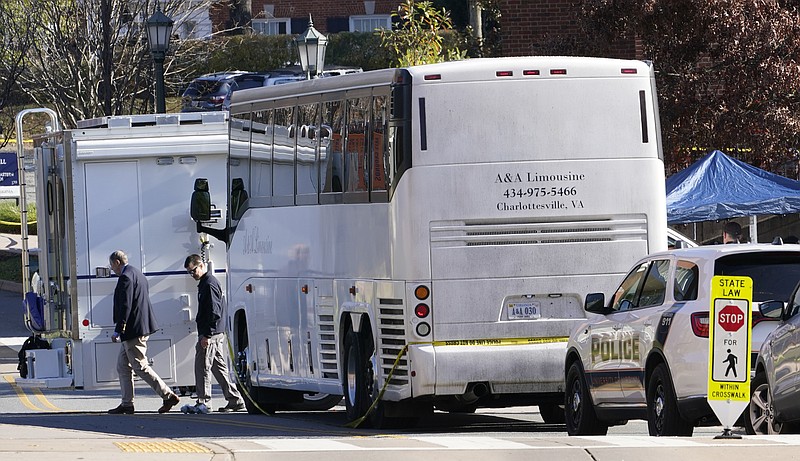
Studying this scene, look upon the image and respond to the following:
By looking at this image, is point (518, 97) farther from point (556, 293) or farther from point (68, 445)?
point (68, 445)

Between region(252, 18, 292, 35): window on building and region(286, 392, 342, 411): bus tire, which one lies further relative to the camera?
region(252, 18, 292, 35): window on building

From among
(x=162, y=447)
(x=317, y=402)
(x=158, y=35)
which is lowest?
(x=317, y=402)

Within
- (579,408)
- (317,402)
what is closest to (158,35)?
(317,402)

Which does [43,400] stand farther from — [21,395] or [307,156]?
[307,156]

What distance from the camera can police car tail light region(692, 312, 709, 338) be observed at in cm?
1120

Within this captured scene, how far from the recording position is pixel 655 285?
1227cm

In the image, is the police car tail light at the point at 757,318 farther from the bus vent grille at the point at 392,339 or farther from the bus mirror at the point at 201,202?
the bus mirror at the point at 201,202

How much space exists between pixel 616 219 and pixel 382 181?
7.04 ft

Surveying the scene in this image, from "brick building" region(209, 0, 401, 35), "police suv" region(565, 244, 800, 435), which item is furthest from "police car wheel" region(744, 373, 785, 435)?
"brick building" region(209, 0, 401, 35)

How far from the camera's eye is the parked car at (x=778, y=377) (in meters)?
10.9

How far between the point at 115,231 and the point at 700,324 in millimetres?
9023

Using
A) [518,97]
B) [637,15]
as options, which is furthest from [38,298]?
[637,15]

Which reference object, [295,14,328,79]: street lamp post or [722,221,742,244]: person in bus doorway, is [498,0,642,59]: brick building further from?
[722,221,742,244]: person in bus doorway

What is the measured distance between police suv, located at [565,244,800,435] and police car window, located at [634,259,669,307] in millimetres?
11
